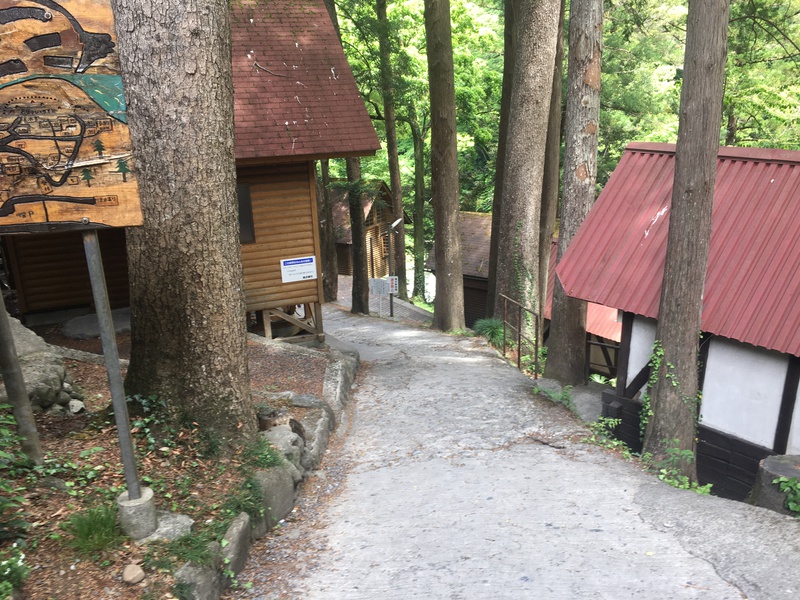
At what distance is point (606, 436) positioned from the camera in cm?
867

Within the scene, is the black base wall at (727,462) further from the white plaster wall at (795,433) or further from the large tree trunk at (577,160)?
the large tree trunk at (577,160)

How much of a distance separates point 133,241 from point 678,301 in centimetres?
603

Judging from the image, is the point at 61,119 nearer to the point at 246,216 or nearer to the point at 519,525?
the point at 519,525

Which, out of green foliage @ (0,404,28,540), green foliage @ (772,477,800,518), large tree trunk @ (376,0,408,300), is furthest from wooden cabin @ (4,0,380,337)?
green foliage @ (772,477,800,518)

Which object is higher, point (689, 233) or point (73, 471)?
A: point (689, 233)

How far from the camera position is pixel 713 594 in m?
4.55

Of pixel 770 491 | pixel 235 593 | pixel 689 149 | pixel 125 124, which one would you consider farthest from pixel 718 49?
pixel 235 593

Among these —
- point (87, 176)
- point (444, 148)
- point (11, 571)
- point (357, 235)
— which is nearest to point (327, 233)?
point (357, 235)

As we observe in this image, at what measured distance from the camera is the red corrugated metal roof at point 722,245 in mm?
7492

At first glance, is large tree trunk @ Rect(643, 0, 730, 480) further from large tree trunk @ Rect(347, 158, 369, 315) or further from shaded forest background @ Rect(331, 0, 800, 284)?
large tree trunk @ Rect(347, 158, 369, 315)

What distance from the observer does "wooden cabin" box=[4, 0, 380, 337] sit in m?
11.3

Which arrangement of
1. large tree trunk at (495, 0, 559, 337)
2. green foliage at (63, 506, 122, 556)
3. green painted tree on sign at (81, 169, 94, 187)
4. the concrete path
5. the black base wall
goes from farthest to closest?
1. large tree trunk at (495, 0, 559, 337)
2. the black base wall
3. the concrete path
4. green foliage at (63, 506, 122, 556)
5. green painted tree on sign at (81, 169, 94, 187)

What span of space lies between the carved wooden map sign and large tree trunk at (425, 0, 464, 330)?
38.4 ft

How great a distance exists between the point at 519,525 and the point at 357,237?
16.2 m
